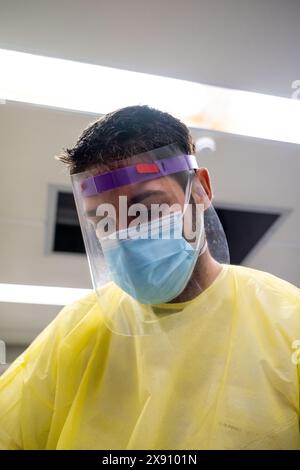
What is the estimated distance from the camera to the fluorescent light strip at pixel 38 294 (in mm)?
2520

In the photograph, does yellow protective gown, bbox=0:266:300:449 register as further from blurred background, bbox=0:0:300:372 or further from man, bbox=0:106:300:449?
blurred background, bbox=0:0:300:372

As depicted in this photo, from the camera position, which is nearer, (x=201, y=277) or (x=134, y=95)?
(x=201, y=277)

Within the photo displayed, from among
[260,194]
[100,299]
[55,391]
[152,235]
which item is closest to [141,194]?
[152,235]

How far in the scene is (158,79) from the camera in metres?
1.34

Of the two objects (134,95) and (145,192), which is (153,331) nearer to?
(145,192)

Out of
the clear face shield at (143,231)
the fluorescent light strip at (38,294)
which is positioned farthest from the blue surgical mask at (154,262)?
the fluorescent light strip at (38,294)

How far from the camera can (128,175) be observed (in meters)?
0.80

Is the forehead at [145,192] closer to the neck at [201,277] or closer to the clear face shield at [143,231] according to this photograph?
the clear face shield at [143,231]

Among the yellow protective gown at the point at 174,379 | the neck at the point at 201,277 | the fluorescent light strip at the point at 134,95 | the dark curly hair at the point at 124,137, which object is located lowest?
the yellow protective gown at the point at 174,379

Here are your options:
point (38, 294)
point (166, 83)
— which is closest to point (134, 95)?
point (166, 83)

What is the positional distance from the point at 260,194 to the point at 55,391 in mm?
1562

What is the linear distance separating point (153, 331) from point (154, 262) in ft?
0.53
